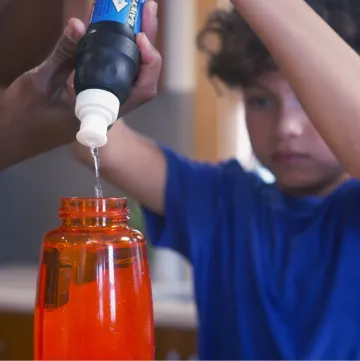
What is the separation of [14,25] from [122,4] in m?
0.17

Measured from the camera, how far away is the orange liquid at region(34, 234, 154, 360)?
0.37 m

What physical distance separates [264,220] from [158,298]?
2.16ft

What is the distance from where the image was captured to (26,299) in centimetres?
136

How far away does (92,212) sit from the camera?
391 mm

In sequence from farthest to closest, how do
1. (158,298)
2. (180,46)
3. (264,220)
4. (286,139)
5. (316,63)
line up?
1. (180,46)
2. (158,298)
3. (264,220)
4. (286,139)
5. (316,63)

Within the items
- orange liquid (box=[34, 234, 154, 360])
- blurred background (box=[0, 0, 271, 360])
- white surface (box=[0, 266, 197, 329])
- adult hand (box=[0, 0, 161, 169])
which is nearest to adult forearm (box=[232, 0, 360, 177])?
adult hand (box=[0, 0, 161, 169])

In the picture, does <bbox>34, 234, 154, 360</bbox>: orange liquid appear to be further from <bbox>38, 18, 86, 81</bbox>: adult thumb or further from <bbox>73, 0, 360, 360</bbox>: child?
<bbox>73, 0, 360, 360</bbox>: child

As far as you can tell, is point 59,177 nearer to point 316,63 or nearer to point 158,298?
point 158,298

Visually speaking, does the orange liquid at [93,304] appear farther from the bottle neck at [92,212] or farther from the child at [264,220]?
the child at [264,220]

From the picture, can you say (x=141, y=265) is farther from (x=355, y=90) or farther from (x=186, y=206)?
(x=186, y=206)

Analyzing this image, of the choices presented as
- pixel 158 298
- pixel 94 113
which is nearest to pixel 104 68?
pixel 94 113

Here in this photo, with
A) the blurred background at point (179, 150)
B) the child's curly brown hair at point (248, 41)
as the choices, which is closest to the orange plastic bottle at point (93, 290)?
the child's curly brown hair at point (248, 41)

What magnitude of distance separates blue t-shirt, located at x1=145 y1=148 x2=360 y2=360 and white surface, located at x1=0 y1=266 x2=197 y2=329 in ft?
1.10

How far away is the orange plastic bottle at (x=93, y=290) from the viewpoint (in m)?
0.37
